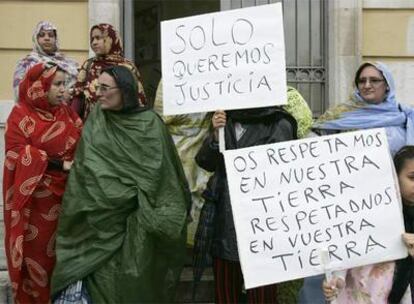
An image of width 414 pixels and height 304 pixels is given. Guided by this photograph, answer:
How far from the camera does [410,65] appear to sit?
21.8ft

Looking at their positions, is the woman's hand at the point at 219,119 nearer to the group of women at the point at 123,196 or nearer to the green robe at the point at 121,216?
the group of women at the point at 123,196

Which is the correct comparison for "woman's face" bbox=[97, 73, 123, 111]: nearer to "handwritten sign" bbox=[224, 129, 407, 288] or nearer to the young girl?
"handwritten sign" bbox=[224, 129, 407, 288]

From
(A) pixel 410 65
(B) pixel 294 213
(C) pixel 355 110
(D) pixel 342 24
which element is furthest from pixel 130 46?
(B) pixel 294 213

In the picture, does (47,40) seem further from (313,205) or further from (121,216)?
(313,205)

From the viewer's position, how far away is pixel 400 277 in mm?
3531

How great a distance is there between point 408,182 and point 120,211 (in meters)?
1.42

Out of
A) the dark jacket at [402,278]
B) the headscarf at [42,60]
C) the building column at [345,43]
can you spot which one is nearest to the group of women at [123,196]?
the dark jacket at [402,278]

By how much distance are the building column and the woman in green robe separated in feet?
10.3

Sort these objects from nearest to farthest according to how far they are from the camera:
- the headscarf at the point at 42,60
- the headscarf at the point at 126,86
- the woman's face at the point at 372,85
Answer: the headscarf at the point at 126,86 → the woman's face at the point at 372,85 → the headscarf at the point at 42,60

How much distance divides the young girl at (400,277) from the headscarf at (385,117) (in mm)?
558

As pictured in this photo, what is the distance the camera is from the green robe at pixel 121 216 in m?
3.73

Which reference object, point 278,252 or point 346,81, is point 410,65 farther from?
point 278,252

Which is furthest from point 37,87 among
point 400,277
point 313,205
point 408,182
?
point 400,277

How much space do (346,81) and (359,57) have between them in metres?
0.24
